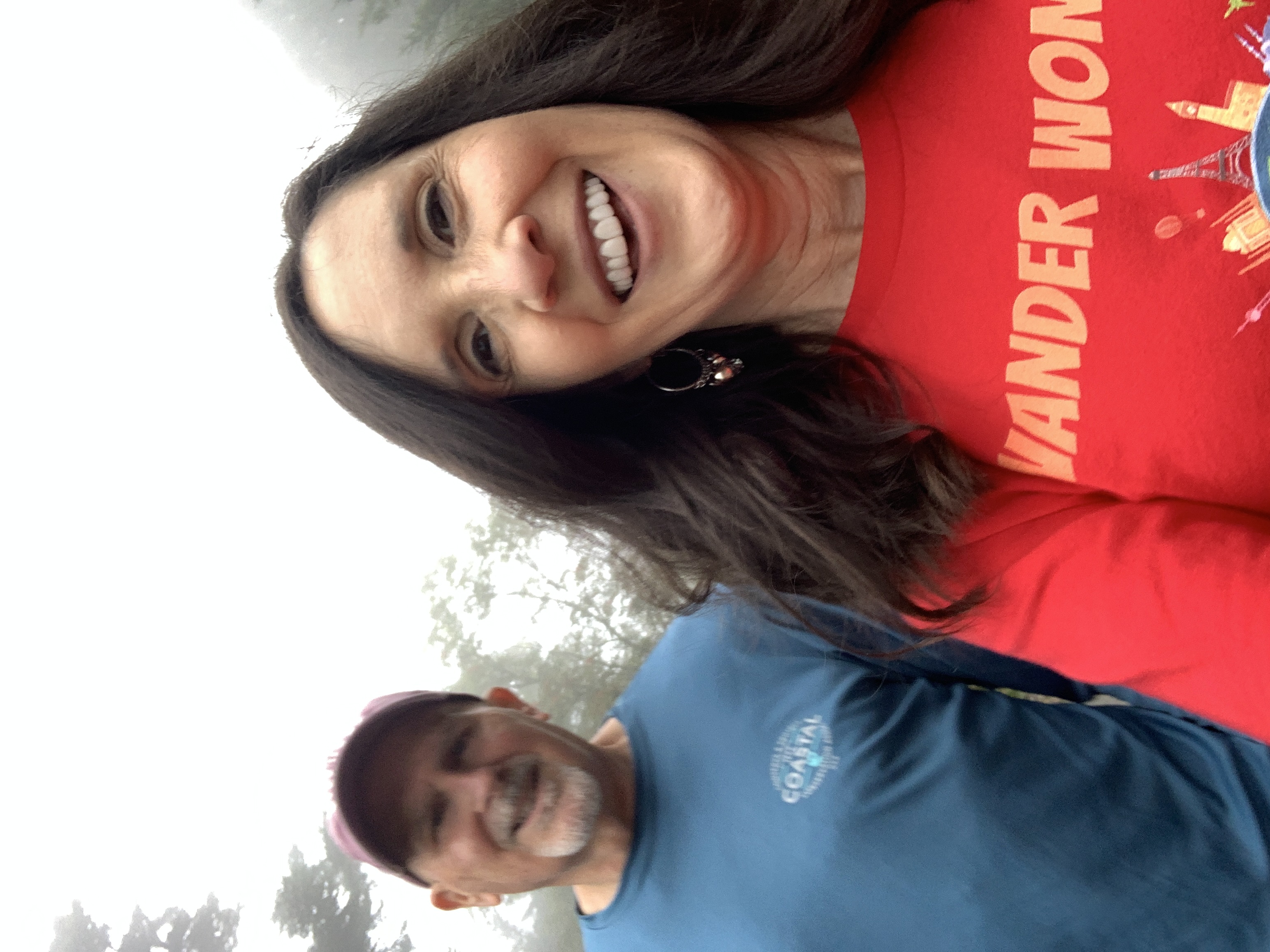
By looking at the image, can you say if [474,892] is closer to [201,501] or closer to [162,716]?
[162,716]

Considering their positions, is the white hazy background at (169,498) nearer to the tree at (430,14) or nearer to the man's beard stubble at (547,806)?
the tree at (430,14)


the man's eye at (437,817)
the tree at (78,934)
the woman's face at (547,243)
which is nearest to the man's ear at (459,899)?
the man's eye at (437,817)

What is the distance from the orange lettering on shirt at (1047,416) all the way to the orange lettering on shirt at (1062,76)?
32 centimetres

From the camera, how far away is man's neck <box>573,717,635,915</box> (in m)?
1.45

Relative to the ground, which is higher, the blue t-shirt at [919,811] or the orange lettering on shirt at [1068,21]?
the orange lettering on shirt at [1068,21]

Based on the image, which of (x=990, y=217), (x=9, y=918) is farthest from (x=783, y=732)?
(x=9, y=918)

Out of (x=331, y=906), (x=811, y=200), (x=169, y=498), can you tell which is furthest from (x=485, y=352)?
(x=331, y=906)

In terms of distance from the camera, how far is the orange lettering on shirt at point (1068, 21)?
85 cm

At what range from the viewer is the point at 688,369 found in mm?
1182

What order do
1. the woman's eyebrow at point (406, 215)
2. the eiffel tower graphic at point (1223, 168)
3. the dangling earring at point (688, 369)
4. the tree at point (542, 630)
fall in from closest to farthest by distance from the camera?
the eiffel tower graphic at point (1223, 168) < the woman's eyebrow at point (406, 215) < the dangling earring at point (688, 369) < the tree at point (542, 630)

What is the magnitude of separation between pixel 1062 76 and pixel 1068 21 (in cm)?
5

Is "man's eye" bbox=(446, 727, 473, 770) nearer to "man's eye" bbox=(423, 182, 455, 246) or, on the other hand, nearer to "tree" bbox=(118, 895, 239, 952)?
"tree" bbox=(118, 895, 239, 952)

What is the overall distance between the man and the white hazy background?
1.08 ft

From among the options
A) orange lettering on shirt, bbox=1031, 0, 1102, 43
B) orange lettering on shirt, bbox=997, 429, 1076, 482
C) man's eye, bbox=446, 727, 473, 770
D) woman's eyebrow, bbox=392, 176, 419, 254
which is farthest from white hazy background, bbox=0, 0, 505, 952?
orange lettering on shirt, bbox=997, 429, 1076, 482
